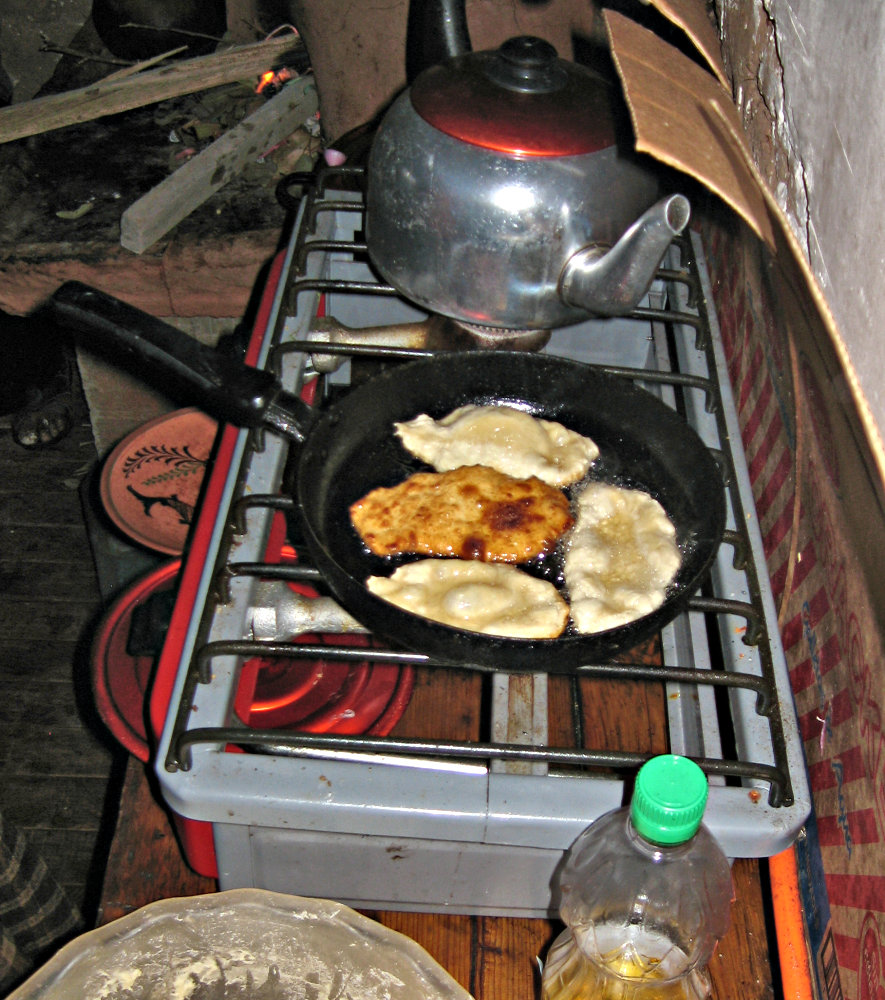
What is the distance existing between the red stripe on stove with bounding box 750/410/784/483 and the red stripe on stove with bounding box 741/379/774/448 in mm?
41

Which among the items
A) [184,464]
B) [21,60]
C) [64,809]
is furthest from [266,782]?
[21,60]

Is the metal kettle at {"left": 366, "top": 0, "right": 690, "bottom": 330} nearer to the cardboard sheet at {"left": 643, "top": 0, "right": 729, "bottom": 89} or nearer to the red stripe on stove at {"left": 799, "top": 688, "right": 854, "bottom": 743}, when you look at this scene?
the cardboard sheet at {"left": 643, "top": 0, "right": 729, "bottom": 89}

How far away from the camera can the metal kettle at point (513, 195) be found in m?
1.25

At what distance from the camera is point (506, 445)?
134 centimetres

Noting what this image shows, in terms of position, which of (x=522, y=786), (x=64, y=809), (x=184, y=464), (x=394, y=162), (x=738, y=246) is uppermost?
(x=394, y=162)

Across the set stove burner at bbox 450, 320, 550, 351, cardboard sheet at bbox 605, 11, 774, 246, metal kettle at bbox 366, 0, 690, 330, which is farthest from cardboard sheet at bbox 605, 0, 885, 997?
stove burner at bbox 450, 320, 550, 351

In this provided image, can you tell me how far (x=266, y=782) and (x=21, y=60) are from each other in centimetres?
438

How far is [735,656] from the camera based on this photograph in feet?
3.58

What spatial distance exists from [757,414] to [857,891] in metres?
0.85

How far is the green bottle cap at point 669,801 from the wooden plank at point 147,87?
299 centimetres

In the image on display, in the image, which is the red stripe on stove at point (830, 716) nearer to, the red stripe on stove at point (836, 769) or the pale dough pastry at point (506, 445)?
the red stripe on stove at point (836, 769)

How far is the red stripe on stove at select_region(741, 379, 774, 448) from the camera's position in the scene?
4.90ft

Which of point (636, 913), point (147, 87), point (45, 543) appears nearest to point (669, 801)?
point (636, 913)

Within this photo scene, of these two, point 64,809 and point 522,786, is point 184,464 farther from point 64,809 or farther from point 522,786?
point 522,786
